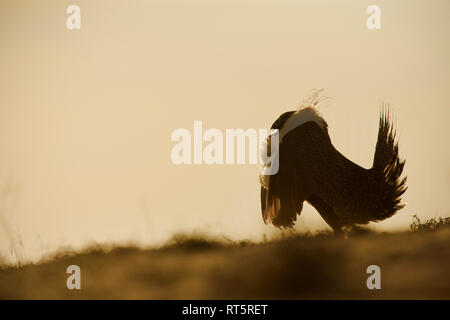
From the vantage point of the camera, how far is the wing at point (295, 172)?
3396 millimetres

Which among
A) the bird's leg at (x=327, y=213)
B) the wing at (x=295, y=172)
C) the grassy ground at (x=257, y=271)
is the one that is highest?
the wing at (x=295, y=172)

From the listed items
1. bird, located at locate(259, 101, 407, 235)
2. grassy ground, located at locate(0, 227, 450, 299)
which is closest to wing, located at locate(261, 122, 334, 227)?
bird, located at locate(259, 101, 407, 235)

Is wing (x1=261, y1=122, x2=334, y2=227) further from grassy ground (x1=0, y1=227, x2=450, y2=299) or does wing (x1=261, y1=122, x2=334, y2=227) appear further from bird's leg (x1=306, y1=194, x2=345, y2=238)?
grassy ground (x1=0, y1=227, x2=450, y2=299)

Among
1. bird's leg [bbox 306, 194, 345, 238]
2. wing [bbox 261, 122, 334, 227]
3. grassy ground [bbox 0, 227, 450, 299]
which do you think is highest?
wing [bbox 261, 122, 334, 227]

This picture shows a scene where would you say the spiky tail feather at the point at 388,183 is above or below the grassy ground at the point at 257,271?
above

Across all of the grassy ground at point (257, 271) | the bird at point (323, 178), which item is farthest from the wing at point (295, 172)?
the grassy ground at point (257, 271)

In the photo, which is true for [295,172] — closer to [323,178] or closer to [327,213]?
[323,178]

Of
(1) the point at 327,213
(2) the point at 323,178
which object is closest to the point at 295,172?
(2) the point at 323,178

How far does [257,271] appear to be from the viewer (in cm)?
327

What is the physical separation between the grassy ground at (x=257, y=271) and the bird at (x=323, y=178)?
160 mm

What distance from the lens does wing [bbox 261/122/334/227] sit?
3.40 meters

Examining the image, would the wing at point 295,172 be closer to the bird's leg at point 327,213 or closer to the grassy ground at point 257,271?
the bird's leg at point 327,213

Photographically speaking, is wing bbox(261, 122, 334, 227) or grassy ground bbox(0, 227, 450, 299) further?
wing bbox(261, 122, 334, 227)
